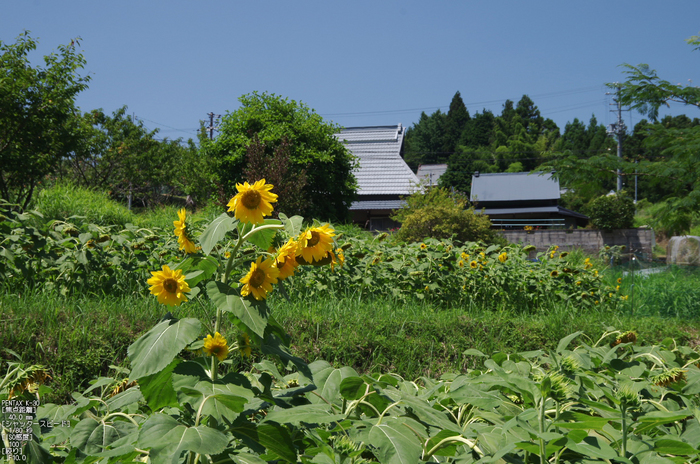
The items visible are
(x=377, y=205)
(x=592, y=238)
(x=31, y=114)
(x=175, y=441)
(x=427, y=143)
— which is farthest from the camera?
(x=427, y=143)

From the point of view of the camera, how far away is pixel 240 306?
1.11 m

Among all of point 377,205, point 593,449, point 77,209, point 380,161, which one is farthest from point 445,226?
point 380,161

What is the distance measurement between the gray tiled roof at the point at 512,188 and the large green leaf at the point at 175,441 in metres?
29.8

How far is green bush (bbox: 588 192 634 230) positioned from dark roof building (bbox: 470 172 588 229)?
510 cm

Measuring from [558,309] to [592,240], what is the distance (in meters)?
17.2

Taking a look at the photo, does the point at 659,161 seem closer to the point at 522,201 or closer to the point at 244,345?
the point at 244,345

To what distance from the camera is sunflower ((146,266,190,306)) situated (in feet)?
4.12

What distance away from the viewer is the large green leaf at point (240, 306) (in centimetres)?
108

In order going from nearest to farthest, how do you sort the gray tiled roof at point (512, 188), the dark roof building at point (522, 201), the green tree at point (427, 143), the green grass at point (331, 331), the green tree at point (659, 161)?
1. the green grass at point (331, 331)
2. the green tree at point (659, 161)
3. the dark roof building at point (522, 201)
4. the gray tiled roof at point (512, 188)
5. the green tree at point (427, 143)

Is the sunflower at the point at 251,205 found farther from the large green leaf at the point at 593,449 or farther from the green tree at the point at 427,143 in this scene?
the green tree at the point at 427,143

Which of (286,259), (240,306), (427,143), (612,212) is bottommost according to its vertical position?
(240,306)

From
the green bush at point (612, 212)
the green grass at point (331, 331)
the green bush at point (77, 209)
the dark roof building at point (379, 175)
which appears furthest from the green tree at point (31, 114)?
the green bush at point (612, 212)

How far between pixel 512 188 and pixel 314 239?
108 ft

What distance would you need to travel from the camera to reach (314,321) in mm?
3408
